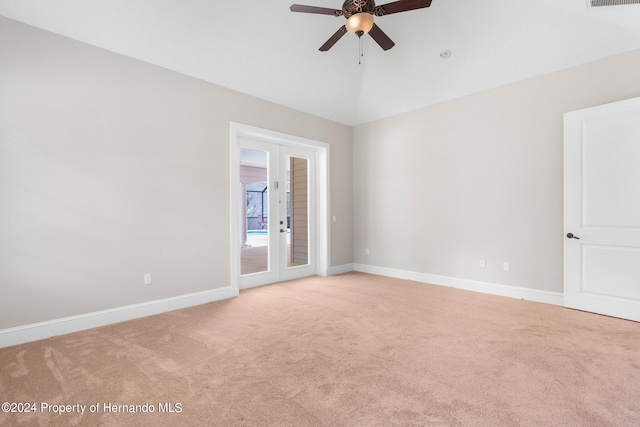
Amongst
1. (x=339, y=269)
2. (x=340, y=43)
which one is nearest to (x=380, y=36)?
(x=340, y=43)

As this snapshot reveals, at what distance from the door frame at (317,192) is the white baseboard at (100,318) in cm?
52

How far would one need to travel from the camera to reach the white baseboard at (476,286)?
386 cm

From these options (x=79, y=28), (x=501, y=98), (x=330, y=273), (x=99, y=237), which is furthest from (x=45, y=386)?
(x=501, y=98)

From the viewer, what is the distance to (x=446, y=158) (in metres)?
4.82

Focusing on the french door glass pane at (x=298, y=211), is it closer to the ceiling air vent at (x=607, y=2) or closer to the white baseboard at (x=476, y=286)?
the white baseboard at (x=476, y=286)

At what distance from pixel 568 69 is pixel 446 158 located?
5.83 ft

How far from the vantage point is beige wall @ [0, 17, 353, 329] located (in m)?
2.78

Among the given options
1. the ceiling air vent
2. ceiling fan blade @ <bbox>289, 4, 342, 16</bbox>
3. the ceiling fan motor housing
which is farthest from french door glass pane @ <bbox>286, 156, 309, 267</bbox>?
the ceiling air vent

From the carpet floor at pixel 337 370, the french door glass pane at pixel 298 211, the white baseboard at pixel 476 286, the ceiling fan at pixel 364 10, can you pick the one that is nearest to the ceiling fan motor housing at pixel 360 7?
the ceiling fan at pixel 364 10

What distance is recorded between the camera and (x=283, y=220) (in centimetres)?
521

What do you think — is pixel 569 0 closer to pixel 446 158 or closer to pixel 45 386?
pixel 446 158

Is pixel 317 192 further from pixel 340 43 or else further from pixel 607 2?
pixel 607 2

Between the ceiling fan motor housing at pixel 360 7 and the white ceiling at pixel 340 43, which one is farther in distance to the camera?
the white ceiling at pixel 340 43

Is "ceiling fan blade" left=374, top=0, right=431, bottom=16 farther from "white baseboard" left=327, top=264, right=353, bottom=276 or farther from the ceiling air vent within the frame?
"white baseboard" left=327, top=264, right=353, bottom=276
